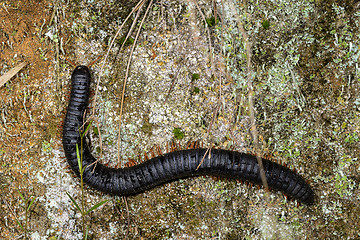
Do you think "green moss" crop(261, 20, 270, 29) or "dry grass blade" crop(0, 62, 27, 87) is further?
"dry grass blade" crop(0, 62, 27, 87)

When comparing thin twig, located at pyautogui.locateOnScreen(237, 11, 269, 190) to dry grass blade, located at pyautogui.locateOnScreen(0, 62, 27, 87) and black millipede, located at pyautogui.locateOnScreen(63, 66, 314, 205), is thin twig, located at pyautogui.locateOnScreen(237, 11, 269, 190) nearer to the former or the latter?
black millipede, located at pyautogui.locateOnScreen(63, 66, 314, 205)

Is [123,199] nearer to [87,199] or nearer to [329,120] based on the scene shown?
[87,199]

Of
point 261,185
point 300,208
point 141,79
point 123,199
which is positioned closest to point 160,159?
point 123,199

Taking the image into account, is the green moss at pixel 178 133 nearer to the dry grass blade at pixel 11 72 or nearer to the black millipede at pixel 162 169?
the black millipede at pixel 162 169

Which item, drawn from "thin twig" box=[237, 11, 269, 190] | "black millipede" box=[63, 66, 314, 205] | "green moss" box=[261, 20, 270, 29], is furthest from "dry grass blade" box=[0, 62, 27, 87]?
"green moss" box=[261, 20, 270, 29]

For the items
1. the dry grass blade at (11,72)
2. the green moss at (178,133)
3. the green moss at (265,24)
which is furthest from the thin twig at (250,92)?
the dry grass blade at (11,72)

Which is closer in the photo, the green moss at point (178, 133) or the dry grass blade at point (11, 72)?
the green moss at point (178, 133)

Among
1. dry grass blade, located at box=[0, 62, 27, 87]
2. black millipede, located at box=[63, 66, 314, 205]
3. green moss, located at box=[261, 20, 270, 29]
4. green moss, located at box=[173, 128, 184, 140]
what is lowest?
black millipede, located at box=[63, 66, 314, 205]

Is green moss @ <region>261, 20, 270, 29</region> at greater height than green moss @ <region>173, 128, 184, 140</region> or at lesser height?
greater
